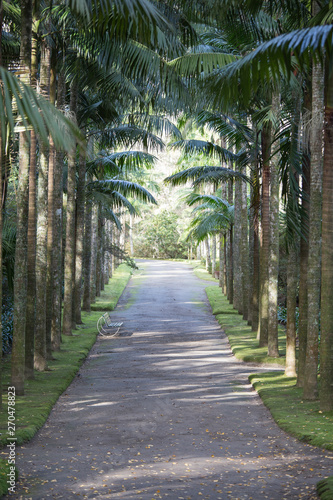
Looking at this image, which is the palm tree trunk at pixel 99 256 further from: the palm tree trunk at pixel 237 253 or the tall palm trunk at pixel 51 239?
the tall palm trunk at pixel 51 239

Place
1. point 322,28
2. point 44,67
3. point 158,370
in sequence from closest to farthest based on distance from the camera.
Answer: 1. point 322,28
2. point 44,67
3. point 158,370

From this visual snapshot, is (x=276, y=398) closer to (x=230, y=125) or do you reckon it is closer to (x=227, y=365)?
(x=227, y=365)

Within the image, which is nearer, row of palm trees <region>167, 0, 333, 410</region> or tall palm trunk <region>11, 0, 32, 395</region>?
row of palm trees <region>167, 0, 333, 410</region>

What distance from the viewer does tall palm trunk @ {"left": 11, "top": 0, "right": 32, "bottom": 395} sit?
9781mm

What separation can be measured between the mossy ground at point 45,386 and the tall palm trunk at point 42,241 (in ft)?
1.97

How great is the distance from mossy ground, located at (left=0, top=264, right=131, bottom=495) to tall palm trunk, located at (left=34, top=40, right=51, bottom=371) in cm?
60

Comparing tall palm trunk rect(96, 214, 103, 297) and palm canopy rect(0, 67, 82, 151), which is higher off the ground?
palm canopy rect(0, 67, 82, 151)

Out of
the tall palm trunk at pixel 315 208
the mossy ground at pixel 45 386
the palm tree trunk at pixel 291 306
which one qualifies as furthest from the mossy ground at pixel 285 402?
the mossy ground at pixel 45 386

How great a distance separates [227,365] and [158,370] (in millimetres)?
1862

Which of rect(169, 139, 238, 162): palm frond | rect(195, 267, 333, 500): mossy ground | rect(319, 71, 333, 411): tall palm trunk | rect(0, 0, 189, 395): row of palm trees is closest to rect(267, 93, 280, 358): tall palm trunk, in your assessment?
rect(195, 267, 333, 500): mossy ground

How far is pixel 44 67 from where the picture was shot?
40.0 feet

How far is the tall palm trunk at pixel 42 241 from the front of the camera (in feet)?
40.1

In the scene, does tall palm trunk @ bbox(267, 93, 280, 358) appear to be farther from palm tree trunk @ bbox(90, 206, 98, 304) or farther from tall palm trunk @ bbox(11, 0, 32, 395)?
palm tree trunk @ bbox(90, 206, 98, 304)

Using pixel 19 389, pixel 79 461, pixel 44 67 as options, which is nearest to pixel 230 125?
pixel 44 67
